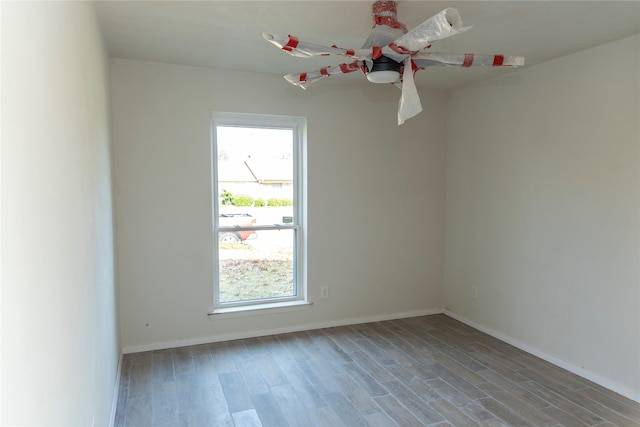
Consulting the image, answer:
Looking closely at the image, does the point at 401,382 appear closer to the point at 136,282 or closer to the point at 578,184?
the point at 578,184

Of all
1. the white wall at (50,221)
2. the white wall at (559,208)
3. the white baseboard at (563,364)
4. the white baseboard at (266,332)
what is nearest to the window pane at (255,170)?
the white baseboard at (266,332)

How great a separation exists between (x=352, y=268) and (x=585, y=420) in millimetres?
2230

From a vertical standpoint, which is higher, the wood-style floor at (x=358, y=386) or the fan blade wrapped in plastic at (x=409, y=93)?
the fan blade wrapped in plastic at (x=409, y=93)

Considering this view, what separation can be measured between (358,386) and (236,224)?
1.81 m

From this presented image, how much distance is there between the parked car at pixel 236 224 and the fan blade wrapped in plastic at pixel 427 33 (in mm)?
2268

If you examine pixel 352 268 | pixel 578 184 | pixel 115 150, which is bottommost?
pixel 352 268

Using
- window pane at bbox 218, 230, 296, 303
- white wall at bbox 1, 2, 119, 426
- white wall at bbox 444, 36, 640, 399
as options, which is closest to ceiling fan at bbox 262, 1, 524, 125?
white wall at bbox 1, 2, 119, 426

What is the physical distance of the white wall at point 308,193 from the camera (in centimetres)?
339

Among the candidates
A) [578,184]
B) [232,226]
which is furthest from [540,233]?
[232,226]

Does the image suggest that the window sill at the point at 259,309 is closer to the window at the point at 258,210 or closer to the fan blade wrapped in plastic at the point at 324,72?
the window at the point at 258,210

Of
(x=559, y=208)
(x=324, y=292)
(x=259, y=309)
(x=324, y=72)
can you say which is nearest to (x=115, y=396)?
(x=259, y=309)

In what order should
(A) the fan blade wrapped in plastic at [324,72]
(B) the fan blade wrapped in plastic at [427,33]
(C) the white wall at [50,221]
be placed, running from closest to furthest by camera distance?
(C) the white wall at [50,221]
(B) the fan blade wrapped in plastic at [427,33]
(A) the fan blade wrapped in plastic at [324,72]

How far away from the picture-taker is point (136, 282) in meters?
3.44

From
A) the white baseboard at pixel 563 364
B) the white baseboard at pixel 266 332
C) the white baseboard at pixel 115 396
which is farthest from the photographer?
the white baseboard at pixel 266 332
